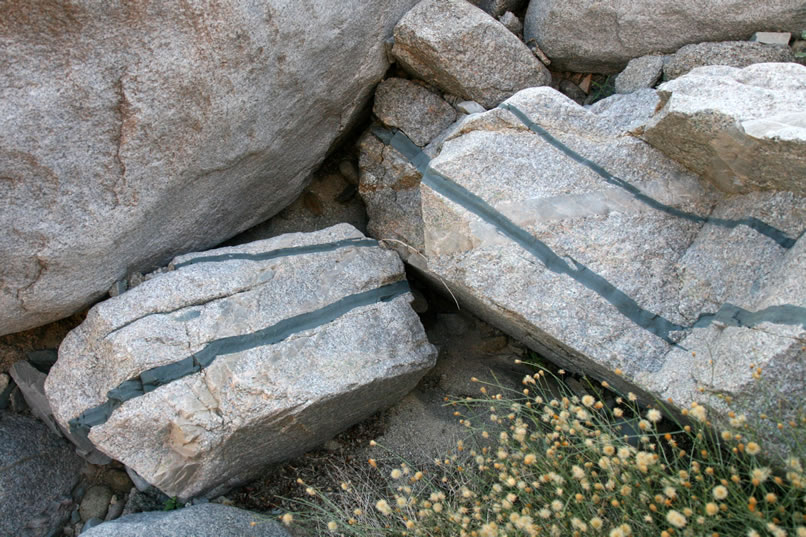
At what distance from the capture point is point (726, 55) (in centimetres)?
324

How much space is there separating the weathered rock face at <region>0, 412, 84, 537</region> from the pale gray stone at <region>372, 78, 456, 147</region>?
90.3 inches

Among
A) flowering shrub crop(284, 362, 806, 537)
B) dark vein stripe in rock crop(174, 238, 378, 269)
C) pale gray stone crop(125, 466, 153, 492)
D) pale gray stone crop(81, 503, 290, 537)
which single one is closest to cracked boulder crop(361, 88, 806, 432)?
flowering shrub crop(284, 362, 806, 537)

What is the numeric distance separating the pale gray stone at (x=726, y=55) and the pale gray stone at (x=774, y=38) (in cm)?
2

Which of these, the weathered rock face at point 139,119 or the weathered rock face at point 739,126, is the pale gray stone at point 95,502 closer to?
the weathered rock face at point 139,119

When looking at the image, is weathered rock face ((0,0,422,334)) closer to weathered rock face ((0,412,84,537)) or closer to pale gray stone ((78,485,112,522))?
weathered rock face ((0,412,84,537))

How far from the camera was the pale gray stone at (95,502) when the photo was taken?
3.23m

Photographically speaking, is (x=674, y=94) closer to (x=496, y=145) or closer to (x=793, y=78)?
(x=793, y=78)

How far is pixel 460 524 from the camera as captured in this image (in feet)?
8.10

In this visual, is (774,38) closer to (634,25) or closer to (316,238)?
(634,25)

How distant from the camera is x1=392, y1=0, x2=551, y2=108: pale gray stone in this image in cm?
332

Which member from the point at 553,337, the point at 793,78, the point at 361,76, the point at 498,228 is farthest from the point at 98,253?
the point at 793,78

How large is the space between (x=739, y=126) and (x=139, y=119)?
2.28 meters

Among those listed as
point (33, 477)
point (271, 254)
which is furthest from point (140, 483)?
point (271, 254)

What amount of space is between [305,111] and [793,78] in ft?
6.73
